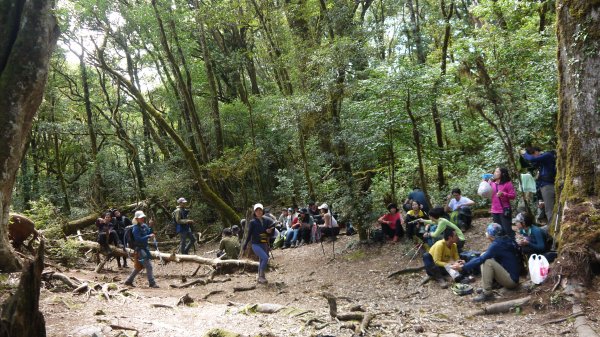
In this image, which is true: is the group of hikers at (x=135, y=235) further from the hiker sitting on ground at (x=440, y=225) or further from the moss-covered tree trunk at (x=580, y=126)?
the moss-covered tree trunk at (x=580, y=126)

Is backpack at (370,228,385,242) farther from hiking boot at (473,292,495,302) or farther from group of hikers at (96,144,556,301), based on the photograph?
hiking boot at (473,292,495,302)

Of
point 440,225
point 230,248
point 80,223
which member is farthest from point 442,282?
point 80,223

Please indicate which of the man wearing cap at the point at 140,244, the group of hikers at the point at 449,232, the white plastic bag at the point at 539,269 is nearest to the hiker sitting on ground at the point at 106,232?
the group of hikers at the point at 449,232

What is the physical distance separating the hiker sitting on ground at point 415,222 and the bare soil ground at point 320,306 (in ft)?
1.20

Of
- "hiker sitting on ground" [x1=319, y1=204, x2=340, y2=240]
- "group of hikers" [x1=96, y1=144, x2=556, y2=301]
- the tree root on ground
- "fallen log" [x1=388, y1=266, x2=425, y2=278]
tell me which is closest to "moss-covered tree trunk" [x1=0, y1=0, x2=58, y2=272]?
"group of hikers" [x1=96, y1=144, x2=556, y2=301]

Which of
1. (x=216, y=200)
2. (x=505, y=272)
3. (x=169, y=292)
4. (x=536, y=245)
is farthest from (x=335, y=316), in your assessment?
(x=216, y=200)

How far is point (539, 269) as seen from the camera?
592 cm

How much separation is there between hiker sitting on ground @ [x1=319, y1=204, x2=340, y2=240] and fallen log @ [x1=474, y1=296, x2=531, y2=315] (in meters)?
6.38

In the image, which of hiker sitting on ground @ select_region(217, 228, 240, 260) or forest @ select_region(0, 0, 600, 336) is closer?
forest @ select_region(0, 0, 600, 336)

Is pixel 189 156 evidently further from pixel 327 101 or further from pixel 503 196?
pixel 503 196

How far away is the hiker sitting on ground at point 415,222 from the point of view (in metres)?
9.54

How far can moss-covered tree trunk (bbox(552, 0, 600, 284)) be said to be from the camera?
19.5 feet

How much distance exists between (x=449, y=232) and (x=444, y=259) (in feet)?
1.78

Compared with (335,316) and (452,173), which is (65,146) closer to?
(452,173)
